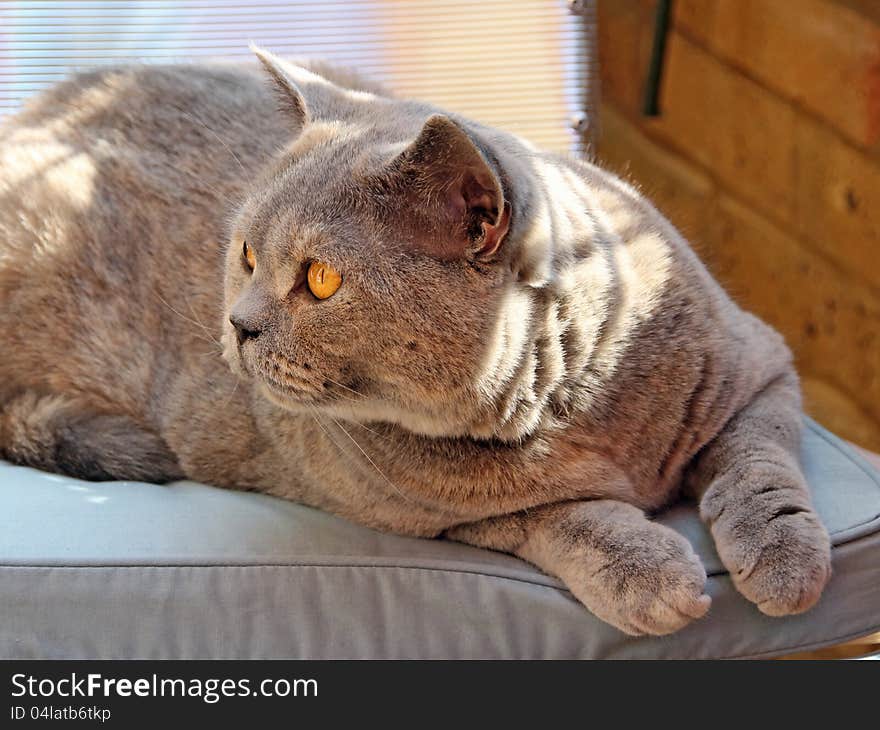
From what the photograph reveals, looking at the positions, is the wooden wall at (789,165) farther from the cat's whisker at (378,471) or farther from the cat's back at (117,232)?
the cat's whisker at (378,471)

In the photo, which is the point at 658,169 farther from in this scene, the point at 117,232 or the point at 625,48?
the point at 117,232

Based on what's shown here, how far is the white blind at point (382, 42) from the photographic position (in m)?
2.36

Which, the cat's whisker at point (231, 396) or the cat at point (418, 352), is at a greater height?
the cat at point (418, 352)

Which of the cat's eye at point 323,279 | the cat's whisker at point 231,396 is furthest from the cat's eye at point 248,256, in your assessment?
the cat's whisker at point 231,396

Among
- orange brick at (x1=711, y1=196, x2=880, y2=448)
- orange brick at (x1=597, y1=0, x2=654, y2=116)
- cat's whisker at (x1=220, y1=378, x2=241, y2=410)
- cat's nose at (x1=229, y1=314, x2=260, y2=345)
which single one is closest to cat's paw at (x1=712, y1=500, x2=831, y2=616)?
cat's nose at (x1=229, y1=314, x2=260, y2=345)

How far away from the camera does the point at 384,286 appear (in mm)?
1162

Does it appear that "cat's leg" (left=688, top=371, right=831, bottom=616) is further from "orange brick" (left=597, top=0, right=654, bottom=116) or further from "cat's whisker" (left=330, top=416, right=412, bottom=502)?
"orange brick" (left=597, top=0, right=654, bottom=116)

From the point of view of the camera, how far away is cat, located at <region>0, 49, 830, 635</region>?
1.17 m

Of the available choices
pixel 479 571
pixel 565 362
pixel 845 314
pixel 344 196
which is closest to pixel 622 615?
pixel 479 571

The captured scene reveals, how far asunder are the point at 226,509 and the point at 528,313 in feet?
1.73

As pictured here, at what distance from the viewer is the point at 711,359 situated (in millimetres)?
1397

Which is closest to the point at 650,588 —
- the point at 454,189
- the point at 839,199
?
the point at 454,189

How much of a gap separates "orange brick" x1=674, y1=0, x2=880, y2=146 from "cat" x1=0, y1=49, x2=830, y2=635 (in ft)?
2.47

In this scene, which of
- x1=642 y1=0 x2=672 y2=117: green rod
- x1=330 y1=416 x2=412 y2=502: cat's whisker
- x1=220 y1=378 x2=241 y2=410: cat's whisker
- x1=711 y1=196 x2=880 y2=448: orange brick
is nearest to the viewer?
x1=330 y1=416 x2=412 y2=502: cat's whisker
